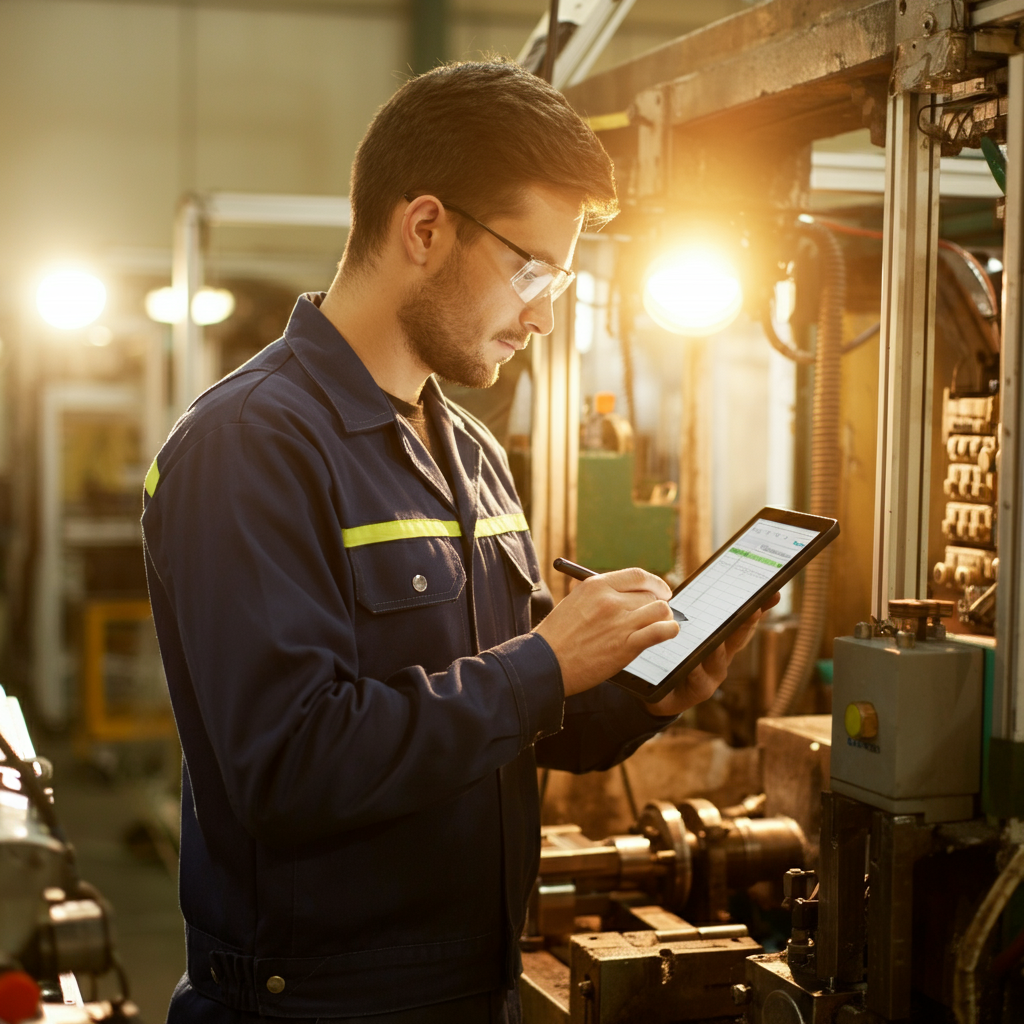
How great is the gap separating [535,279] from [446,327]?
126 millimetres

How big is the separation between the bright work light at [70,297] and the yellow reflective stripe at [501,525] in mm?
4845

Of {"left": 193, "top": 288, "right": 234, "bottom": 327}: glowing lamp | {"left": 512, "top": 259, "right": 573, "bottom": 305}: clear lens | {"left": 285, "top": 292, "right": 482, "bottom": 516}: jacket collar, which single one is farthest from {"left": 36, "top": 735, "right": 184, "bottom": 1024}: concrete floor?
{"left": 512, "top": 259, "right": 573, "bottom": 305}: clear lens

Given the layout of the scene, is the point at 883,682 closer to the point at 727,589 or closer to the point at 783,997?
the point at 727,589

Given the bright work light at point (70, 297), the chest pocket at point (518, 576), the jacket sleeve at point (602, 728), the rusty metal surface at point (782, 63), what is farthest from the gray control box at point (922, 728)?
the bright work light at point (70, 297)

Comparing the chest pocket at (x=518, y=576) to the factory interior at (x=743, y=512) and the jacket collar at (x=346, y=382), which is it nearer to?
the jacket collar at (x=346, y=382)

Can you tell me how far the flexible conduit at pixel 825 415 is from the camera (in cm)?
215

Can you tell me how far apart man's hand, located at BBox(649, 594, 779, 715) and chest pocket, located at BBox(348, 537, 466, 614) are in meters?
0.33

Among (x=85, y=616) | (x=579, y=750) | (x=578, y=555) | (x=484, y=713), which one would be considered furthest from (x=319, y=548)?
(x=85, y=616)

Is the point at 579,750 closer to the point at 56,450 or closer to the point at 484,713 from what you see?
the point at 484,713

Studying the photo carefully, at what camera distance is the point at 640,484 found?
3.03 metres

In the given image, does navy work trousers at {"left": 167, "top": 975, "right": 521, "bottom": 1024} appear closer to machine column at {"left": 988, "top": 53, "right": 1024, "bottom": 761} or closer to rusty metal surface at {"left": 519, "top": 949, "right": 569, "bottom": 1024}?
rusty metal surface at {"left": 519, "top": 949, "right": 569, "bottom": 1024}

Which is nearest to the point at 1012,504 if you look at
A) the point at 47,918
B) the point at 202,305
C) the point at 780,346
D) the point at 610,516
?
the point at 47,918

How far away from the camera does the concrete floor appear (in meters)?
3.72

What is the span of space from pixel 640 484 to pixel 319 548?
76.2 inches
